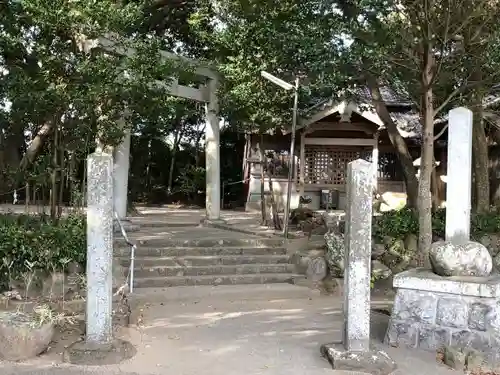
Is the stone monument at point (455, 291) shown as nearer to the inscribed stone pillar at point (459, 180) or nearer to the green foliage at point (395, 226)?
the inscribed stone pillar at point (459, 180)

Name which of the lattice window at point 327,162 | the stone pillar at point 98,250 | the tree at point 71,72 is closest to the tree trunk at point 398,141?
the tree at point 71,72

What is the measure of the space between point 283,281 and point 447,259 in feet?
14.0

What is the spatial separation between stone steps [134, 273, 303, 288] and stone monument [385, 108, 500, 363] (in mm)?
3808

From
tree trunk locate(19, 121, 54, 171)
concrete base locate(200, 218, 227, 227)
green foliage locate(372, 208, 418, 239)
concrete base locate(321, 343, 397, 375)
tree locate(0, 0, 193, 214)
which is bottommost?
concrete base locate(321, 343, 397, 375)

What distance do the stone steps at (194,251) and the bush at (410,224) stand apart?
76.0 inches

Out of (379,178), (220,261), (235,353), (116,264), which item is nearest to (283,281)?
(220,261)

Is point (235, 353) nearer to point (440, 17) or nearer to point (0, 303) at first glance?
point (0, 303)

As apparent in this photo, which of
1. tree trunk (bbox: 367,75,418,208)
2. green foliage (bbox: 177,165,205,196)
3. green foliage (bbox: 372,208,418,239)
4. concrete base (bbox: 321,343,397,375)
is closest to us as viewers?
concrete base (bbox: 321,343,397,375)

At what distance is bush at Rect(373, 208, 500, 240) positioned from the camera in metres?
10.5

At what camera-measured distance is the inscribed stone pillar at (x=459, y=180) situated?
6160mm

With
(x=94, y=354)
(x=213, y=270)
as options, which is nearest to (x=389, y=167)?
(x=213, y=270)

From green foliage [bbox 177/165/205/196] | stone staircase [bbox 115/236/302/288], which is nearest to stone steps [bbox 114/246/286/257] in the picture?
stone staircase [bbox 115/236/302/288]

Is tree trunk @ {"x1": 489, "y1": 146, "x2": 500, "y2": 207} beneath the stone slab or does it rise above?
above

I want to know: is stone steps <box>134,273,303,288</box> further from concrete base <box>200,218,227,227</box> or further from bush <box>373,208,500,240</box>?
concrete base <box>200,218,227,227</box>
